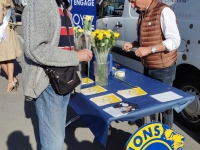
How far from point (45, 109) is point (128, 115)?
543 millimetres

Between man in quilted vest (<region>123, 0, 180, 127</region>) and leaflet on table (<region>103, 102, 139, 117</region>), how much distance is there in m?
0.56

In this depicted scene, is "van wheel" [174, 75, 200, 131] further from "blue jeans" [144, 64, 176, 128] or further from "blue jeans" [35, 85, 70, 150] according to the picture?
"blue jeans" [35, 85, 70, 150]

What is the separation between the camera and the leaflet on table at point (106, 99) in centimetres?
185

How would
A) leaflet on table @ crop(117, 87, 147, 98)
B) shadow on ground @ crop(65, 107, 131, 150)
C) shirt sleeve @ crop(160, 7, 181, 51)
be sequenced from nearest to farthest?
1. leaflet on table @ crop(117, 87, 147, 98)
2. shirt sleeve @ crop(160, 7, 181, 51)
3. shadow on ground @ crop(65, 107, 131, 150)

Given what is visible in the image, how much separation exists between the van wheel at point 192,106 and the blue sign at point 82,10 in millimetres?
1283

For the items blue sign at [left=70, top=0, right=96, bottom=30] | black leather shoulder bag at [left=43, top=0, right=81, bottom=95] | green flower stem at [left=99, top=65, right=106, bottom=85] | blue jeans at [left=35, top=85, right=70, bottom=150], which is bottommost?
blue jeans at [left=35, top=85, right=70, bottom=150]

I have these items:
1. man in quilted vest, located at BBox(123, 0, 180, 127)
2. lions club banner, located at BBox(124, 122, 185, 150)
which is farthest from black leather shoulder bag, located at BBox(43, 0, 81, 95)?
man in quilted vest, located at BBox(123, 0, 180, 127)

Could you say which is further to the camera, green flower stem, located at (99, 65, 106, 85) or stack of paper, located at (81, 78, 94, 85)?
stack of paper, located at (81, 78, 94, 85)

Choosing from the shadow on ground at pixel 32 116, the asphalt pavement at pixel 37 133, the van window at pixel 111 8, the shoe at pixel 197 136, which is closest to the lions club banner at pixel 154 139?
the asphalt pavement at pixel 37 133

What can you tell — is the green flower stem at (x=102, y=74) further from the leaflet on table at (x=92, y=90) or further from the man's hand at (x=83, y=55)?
the man's hand at (x=83, y=55)

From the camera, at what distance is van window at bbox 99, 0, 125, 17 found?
14.1 feet

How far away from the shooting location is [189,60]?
2914 mm

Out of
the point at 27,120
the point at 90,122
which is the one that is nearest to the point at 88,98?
the point at 90,122

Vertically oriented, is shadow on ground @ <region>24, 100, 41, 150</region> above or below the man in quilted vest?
below
